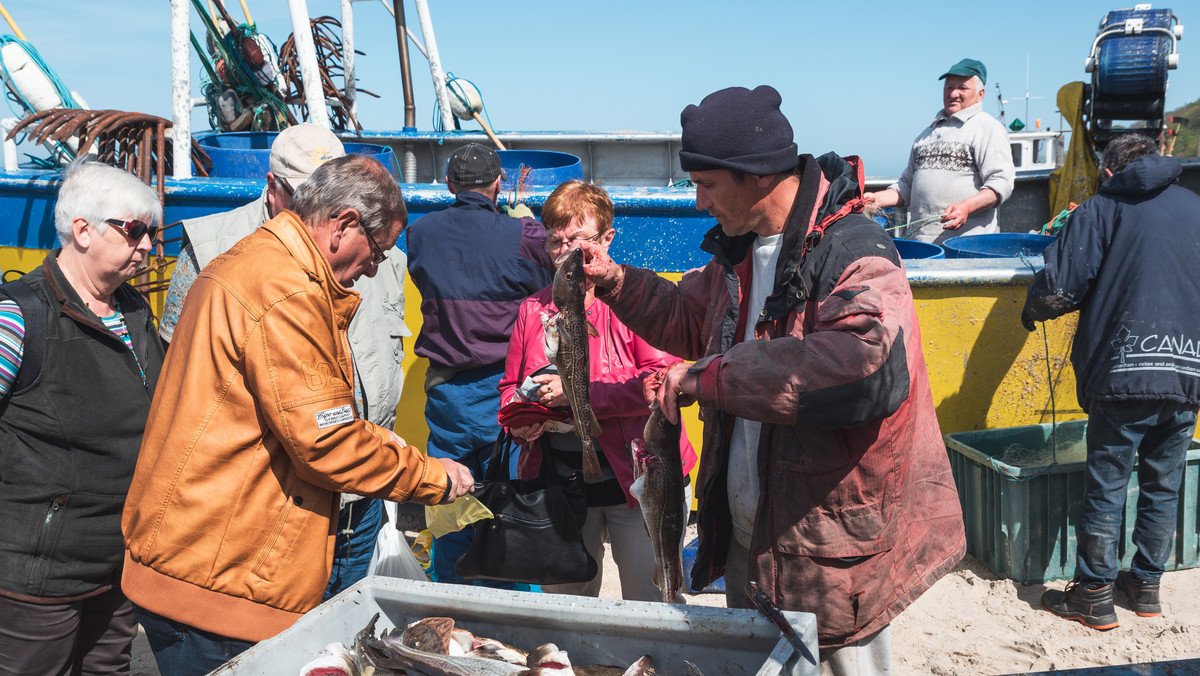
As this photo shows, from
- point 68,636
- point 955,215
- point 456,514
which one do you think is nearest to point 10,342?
point 68,636

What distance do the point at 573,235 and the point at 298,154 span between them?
1.22m

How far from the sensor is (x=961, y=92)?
251 inches

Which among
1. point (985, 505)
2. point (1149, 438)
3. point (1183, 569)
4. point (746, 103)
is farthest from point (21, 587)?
point (1183, 569)

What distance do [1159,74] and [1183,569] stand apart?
3.97 m

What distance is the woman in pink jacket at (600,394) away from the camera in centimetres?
344

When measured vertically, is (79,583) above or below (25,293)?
below

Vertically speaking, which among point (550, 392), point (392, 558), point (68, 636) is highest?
point (550, 392)

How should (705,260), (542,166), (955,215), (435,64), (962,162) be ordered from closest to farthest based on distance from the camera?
1. (705,260)
2. (955,215)
3. (962,162)
4. (542,166)
5. (435,64)

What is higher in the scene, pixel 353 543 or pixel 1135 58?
pixel 1135 58

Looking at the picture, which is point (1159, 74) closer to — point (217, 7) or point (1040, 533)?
point (1040, 533)

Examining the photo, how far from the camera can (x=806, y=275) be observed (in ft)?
7.59

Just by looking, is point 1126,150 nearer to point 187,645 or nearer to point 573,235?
point 573,235

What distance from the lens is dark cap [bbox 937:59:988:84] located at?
633cm

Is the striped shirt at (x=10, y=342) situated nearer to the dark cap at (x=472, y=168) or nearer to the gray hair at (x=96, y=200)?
the gray hair at (x=96, y=200)
